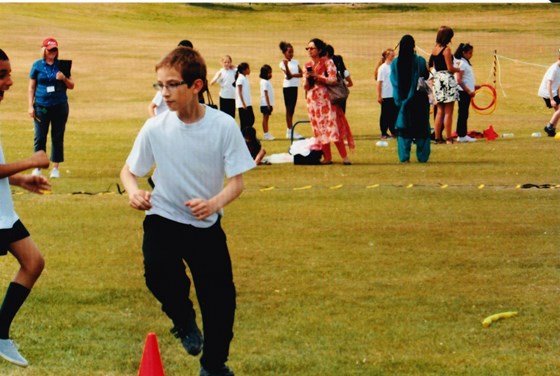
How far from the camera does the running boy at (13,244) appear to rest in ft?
25.4

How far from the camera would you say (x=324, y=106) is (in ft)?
69.0

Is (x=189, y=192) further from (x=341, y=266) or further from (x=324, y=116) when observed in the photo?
(x=324, y=116)

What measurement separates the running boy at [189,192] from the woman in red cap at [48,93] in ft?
37.3

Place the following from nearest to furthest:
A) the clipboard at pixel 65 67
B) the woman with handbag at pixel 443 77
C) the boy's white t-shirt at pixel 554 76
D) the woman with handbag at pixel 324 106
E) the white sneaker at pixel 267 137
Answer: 1. the clipboard at pixel 65 67
2. the woman with handbag at pixel 324 106
3. the woman with handbag at pixel 443 77
4. the boy's white t-shirt at pixel 554 76
5. the white sneaker at pixel 267 137

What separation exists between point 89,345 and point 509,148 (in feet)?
55.9

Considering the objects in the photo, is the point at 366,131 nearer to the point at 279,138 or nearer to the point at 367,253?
the point at 279,138

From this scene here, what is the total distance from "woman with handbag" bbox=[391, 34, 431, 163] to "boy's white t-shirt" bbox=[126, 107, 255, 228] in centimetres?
1406

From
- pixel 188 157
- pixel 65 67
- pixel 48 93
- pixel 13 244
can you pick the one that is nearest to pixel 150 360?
pixel 188 157

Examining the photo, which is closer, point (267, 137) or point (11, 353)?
point (11, 353)

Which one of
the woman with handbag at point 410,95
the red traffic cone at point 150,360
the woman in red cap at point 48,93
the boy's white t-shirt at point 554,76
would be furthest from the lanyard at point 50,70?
the boy's white t-shirt at point 554,76

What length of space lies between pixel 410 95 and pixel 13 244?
13.9 metres

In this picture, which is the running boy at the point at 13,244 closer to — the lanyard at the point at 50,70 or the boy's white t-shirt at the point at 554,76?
the lanyard at the point at 50,70

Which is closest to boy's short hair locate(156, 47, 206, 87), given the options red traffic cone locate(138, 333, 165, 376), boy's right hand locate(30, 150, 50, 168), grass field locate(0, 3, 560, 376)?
boy's right hand locate(30, 150, 50, 168)

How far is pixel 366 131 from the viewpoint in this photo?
30.9 meters
